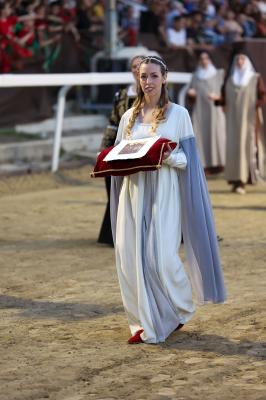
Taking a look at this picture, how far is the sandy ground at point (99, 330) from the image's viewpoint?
677cm

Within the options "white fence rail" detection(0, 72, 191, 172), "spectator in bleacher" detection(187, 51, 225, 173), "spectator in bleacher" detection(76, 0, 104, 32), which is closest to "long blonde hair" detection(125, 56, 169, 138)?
"white fence rail" detection(0, 72, 191, 172)

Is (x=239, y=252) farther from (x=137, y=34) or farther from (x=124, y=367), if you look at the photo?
(x=137, y=34)

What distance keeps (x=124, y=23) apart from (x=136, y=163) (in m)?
14.4

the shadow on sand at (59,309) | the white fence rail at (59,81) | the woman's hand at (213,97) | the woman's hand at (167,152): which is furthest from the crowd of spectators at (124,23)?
the woman's hand at (167,152)

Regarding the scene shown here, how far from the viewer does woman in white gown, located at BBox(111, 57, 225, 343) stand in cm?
765

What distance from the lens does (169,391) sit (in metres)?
6.64

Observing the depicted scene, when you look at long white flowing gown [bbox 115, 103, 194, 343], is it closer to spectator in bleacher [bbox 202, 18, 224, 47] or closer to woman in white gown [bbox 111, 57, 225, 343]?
woman in white gown [bbox 111, 57, 225, 343]

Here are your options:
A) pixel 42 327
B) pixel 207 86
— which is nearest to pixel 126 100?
pixel 42 327

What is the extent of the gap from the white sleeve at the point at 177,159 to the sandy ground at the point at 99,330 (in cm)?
110

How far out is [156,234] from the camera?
7.66 meters

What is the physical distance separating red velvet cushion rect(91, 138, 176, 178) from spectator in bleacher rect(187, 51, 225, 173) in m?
10.3

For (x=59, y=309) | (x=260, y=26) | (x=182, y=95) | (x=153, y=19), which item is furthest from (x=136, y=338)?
(x=260, y=26)

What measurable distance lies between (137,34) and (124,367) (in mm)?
14495

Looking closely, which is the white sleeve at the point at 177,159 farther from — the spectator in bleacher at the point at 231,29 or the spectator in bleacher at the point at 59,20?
the spectator in bleacher at the point at 231,29
